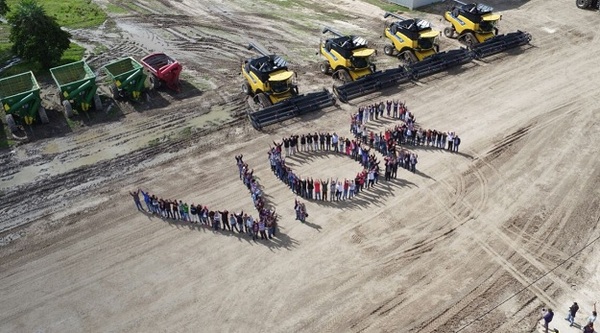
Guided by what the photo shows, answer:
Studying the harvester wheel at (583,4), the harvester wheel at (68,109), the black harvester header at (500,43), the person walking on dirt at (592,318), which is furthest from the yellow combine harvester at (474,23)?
the harvester wheel at (68,109)

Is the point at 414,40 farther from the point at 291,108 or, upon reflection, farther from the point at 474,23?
the point at 291,108

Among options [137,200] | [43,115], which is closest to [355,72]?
[137,200]

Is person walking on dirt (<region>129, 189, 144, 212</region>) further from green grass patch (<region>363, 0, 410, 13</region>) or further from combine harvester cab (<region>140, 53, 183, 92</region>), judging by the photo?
green grass patch (<region>363, 0, 410, 13</region>)

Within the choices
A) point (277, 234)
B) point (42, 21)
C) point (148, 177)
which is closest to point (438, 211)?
point (277, 234)

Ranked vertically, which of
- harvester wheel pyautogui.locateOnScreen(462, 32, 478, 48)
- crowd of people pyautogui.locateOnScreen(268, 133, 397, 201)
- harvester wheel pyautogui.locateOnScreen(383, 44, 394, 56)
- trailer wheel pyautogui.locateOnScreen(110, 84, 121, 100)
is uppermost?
harvester wheel pyautogui.locateOnScreen(462, 32, 478, 48)

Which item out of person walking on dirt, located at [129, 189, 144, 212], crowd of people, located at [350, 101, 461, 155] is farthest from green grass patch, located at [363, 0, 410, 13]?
person walking on dirt, located at [129, 189, 144, 212]

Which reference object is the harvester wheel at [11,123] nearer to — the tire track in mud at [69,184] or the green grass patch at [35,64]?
the tire track in mud at [69,184]
